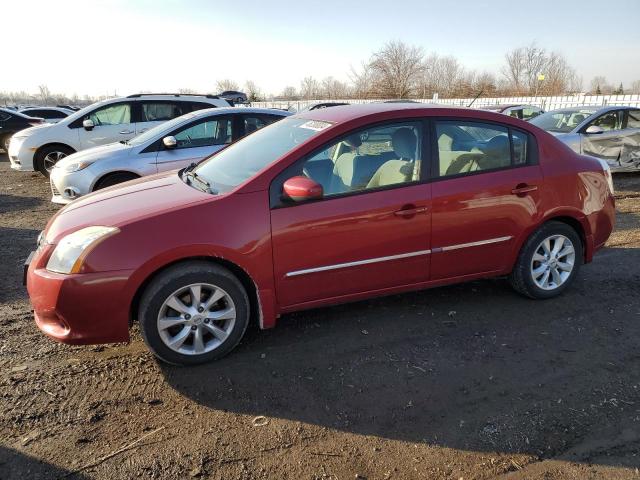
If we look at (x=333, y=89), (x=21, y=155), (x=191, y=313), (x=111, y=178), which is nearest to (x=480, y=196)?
(x=191, y=313)

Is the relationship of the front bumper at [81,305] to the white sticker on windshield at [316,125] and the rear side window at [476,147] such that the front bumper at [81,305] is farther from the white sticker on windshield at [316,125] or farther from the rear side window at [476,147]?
the rear side window at [476,147]

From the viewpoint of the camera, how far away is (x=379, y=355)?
337 cm

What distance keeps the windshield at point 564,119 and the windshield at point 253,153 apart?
303 inches

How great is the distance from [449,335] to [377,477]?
156cm

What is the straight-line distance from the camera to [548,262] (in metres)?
4.20

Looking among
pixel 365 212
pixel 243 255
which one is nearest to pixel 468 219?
pixel 365 212

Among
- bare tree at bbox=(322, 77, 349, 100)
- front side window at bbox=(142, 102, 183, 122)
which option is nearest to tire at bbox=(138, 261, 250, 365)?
front side window at bbox=(142, 102, 183, 122)

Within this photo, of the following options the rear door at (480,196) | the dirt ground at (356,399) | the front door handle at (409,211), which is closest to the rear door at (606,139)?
the dirt ground at (356,399)

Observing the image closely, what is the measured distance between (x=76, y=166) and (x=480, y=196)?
5.67 metres

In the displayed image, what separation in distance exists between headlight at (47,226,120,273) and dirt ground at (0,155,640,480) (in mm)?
740

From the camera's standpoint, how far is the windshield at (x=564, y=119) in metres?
9.74

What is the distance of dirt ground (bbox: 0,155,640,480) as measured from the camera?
241cm

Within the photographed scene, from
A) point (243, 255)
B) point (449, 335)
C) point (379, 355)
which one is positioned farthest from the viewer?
point (449, 335)

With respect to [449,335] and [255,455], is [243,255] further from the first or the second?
[449,335]
